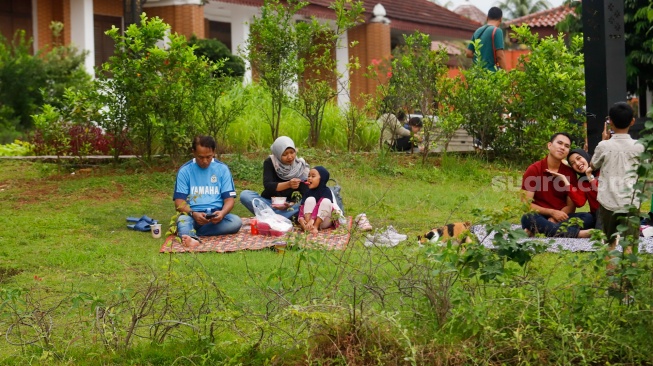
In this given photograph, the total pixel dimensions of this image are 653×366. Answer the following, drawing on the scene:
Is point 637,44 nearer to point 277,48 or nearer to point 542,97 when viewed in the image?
point 542,97

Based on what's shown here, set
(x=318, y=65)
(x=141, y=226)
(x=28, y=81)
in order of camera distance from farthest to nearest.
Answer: (x=28, y=81), (x=318, y=65), (x=141, y=226)

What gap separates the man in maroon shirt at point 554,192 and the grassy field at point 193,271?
32 cm

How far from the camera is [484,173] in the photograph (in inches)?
508

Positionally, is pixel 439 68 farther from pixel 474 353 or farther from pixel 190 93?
pixel 474 353

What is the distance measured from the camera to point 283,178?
33.8ft

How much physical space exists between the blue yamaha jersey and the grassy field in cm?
59

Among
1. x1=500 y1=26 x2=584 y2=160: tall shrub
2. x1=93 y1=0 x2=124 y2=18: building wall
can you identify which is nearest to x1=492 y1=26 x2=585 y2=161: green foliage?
x1=500 y1=26 x2=584 y2=160: tall shrub

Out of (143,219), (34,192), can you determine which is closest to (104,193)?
(34,192)

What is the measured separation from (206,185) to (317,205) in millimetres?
1065

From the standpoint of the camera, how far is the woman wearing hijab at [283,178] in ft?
32.9

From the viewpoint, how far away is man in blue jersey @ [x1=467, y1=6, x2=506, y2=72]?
13.7m

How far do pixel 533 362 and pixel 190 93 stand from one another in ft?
25.0

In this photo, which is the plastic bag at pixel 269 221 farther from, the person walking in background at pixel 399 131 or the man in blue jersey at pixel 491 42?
the man in blue jersey at pixel 491 42

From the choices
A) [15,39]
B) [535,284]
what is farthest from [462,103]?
[15,39]
